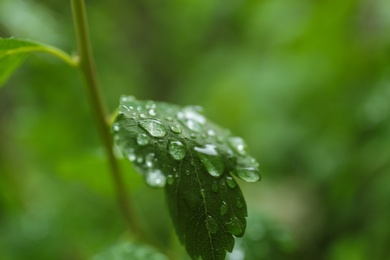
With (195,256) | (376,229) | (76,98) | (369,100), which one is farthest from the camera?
(76,98)

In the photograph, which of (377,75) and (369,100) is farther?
(377,75)

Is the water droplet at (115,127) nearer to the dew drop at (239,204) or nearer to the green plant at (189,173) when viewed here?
the green plant at (189,173)

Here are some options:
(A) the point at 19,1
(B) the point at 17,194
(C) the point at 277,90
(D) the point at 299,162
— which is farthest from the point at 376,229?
(A) the point at 19,1

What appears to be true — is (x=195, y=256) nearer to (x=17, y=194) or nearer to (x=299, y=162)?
(x=17, y=194)

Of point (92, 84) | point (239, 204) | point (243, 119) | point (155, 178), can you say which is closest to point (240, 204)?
point (239, 204)

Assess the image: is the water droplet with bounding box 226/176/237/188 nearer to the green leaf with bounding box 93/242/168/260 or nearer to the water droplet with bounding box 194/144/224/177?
the water droplet with bounding box 194/144/224/177

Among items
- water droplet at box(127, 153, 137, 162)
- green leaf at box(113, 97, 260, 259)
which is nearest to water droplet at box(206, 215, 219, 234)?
green leaf at box(113, 97, 260, 259)

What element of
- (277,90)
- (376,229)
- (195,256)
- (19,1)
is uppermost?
(277,90)
